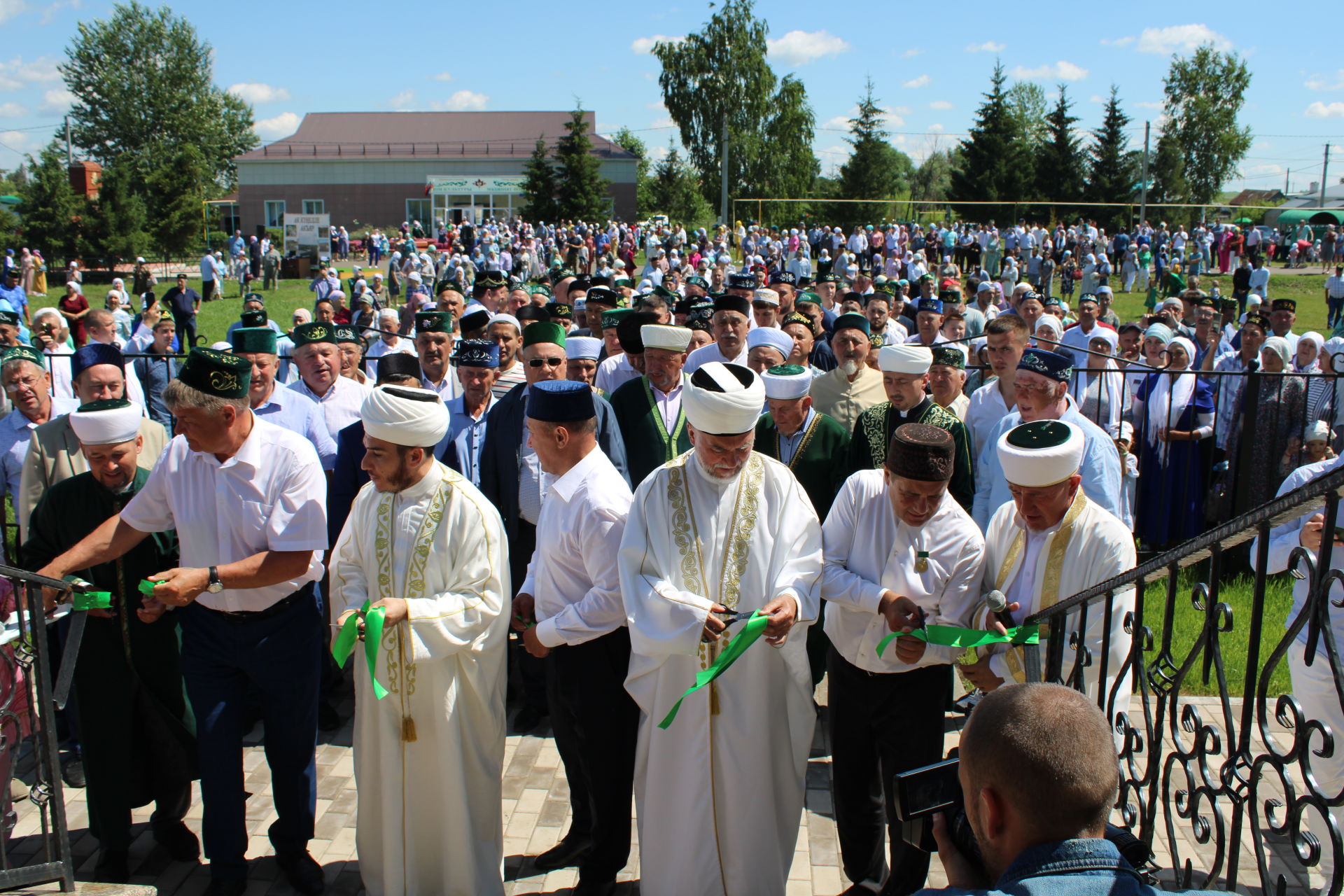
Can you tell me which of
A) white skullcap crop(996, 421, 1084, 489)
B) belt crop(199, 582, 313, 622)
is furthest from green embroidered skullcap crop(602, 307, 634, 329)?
white skullcap crop(996, 421, 1084, 489)

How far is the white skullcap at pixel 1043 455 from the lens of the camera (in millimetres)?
3400

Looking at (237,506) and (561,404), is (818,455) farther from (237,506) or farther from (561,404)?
(237,506)

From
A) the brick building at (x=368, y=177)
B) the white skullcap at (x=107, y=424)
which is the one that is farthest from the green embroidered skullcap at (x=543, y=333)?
the brick building at (x=368, y=177)

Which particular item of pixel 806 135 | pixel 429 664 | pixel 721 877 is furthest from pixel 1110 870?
pixel 806 135

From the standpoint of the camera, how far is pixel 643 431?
601 cm

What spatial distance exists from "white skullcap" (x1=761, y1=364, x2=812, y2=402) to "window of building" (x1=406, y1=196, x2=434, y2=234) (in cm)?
5691

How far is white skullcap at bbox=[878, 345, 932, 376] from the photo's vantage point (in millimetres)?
5469

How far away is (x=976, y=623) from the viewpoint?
3652mm

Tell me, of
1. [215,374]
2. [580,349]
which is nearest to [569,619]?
[215,374]

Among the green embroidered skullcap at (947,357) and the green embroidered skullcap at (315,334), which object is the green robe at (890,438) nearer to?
the green embroidered skullcap at (947,357)

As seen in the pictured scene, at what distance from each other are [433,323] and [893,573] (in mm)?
4636

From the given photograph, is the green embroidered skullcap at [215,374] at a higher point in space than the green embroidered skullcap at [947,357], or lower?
higher

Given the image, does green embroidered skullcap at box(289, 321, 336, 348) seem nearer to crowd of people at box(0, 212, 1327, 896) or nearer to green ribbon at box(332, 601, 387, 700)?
crowd of people at box(0, 212, 1327, 896)

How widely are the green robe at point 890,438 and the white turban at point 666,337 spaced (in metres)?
1.20
